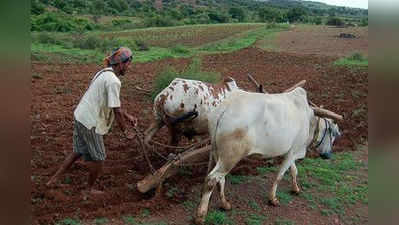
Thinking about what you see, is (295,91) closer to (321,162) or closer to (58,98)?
(321,162)

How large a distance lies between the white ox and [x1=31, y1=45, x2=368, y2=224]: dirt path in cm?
49

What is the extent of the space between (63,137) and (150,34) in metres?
27.2

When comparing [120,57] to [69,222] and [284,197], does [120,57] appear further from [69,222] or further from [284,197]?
[284,197]

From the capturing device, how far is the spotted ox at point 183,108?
18.2ft

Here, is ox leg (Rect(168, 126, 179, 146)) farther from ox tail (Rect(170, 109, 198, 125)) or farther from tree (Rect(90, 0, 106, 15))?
tree (Rect(90, 0, 106, 15))

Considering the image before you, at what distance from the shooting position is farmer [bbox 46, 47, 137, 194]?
4.28 meters

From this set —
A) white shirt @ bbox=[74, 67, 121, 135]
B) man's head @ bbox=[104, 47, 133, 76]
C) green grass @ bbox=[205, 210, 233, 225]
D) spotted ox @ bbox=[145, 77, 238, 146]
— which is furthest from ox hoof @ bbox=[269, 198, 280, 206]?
man's head @ bbox=[104, 47, 133, 76]

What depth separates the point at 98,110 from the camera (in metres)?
4.38

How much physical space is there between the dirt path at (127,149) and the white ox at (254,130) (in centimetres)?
49

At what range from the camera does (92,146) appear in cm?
435

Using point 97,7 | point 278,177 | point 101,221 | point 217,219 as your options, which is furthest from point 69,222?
point 97,7

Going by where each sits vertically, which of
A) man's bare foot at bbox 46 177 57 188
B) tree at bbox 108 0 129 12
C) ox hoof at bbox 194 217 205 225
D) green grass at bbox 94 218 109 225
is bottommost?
ox hoof at bbox 194 217 205 225

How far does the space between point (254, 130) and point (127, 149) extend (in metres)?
2.82
